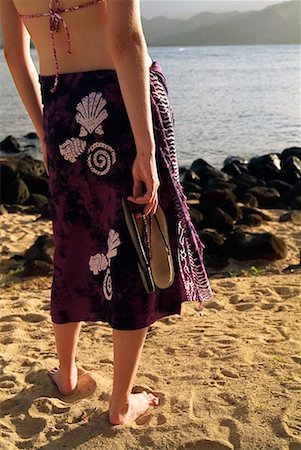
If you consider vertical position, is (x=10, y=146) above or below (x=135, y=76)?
above

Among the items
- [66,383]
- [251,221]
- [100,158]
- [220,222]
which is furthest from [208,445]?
[251,221]

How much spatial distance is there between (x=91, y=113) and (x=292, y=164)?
1157cm

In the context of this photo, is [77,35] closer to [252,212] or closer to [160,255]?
[160,255]

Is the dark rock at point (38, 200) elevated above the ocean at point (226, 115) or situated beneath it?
situated beneath

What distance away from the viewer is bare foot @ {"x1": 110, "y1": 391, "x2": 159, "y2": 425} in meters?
2.95

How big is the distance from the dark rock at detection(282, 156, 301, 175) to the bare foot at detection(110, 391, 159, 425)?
1075 cm

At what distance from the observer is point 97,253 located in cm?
273

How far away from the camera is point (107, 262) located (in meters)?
2.69

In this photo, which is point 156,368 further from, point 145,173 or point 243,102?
point 243,102

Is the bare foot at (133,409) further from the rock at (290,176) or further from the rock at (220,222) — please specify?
the rock at (290,176)

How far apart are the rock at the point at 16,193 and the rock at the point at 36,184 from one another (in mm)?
713

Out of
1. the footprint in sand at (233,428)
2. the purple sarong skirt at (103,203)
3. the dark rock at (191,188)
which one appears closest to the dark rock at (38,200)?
the dark rock at (191,188)

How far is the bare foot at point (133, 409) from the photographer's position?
2951 mm

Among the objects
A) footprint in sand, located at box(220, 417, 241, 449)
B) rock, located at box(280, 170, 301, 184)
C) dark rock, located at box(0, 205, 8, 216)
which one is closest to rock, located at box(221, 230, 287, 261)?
dark rock, located at box(0, 205, 8, 216)
